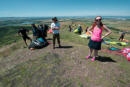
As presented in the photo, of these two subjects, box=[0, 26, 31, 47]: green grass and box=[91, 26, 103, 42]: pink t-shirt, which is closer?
box=[91, 26, 103, 42]: pink t-shirt

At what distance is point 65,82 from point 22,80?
6.54 ft

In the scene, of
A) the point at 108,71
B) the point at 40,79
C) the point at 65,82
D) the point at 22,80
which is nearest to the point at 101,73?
the point at 108,71

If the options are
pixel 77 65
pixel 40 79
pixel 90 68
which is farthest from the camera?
pixel 77 65

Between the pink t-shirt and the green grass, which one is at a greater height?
the pink t-shirt

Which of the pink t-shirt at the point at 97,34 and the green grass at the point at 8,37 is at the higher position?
the pink t-shirt at the point at 97,34

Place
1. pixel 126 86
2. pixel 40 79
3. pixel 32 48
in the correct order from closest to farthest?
1. pixel 126 86
2. pixel 40 79
3. pixel 32 48

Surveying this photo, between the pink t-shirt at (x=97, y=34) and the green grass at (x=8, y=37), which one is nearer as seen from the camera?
the pink t-shirt at (x=97, y=34)

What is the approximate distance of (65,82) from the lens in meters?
3.22

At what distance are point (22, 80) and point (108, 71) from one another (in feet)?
13.8

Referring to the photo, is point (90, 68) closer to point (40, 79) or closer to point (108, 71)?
point (108, 71)

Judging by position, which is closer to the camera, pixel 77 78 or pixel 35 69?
pixel 77 78

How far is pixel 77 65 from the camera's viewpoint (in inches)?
173

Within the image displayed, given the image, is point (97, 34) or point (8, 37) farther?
point (8, 37)

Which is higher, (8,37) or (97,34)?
(97,34)
